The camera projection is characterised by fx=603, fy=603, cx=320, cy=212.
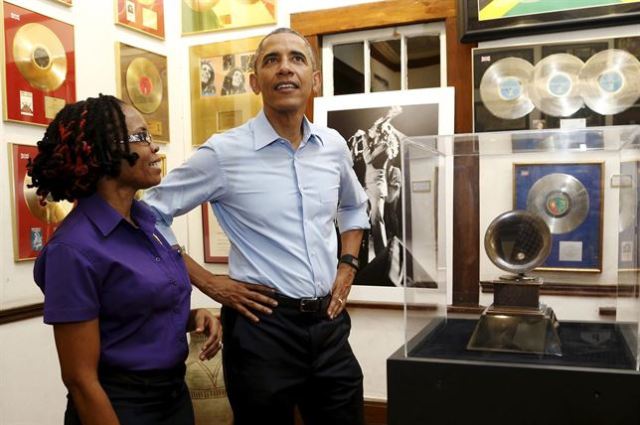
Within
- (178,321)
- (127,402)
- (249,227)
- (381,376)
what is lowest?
(381,376)

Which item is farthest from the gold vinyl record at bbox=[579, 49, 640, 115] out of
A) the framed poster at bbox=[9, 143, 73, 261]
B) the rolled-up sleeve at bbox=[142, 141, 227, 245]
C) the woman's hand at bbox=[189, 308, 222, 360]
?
the framed poster at bbox=[9, 143, 73, 261]

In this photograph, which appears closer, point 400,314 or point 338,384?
point 338,384

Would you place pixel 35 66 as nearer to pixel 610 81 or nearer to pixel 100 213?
pixel 100 213

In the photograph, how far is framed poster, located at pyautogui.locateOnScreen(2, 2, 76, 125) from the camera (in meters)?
2.71

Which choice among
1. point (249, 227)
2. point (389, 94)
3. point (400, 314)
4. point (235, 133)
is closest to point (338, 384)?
point (249, 227)

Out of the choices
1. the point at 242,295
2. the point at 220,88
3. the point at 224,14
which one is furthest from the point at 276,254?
the point at 224,14

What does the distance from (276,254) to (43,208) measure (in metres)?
1.47

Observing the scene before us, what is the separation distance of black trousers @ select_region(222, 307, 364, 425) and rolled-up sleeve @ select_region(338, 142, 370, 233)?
0.48 metres

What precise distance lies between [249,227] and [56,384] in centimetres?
162

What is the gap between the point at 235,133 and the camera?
2049 millimetres

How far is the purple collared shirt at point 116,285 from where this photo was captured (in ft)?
4.41

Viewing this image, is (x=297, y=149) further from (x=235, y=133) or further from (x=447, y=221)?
(x=447, y=221)

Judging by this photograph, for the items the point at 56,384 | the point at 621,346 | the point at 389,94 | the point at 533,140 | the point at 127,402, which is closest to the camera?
the point at 127,402

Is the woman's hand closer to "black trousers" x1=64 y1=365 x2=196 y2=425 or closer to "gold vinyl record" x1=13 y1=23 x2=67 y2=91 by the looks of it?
"black trousers" x1=64 y1=365 x2=196 y2=425
